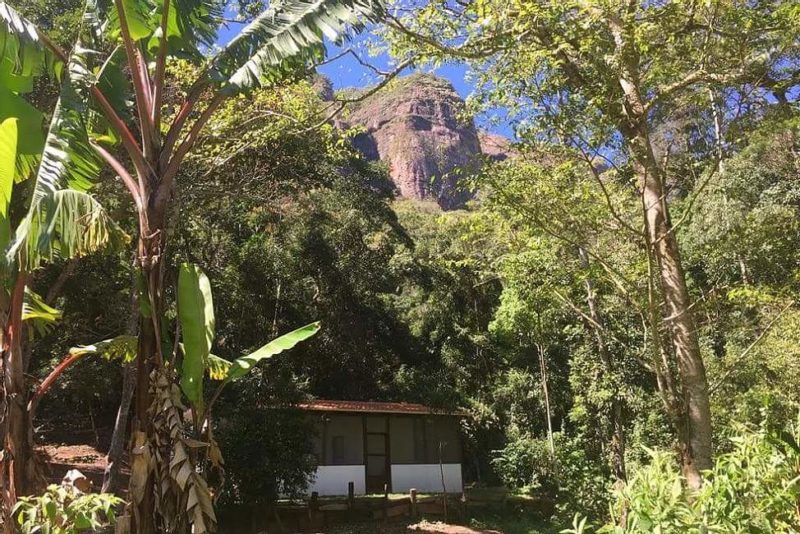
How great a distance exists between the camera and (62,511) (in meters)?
3.47

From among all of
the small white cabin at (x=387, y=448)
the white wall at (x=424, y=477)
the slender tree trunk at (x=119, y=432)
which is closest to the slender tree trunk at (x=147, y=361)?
the slender tree trunk at (x=119, y=432)

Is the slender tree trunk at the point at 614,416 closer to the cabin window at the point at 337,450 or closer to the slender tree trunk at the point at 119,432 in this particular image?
the cabin window at the point at 337,450

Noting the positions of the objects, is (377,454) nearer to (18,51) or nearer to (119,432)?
(119,432)

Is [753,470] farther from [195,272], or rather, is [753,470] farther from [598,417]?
[598,417]

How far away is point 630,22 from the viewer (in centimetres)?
495

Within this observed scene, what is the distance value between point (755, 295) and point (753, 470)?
175 inches

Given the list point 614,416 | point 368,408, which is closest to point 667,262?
point 614,416

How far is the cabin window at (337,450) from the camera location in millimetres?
15773

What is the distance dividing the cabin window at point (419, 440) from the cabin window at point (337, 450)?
2288 millimetres

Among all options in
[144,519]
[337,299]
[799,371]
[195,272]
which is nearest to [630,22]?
[195,272]

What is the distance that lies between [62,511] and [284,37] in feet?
11.3

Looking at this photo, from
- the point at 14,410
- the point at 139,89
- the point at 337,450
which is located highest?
the point at 139,89

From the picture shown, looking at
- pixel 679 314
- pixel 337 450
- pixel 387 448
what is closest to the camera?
pixel 679 314

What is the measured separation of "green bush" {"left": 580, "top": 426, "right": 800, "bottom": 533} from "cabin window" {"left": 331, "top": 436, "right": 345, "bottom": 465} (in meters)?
14.4
